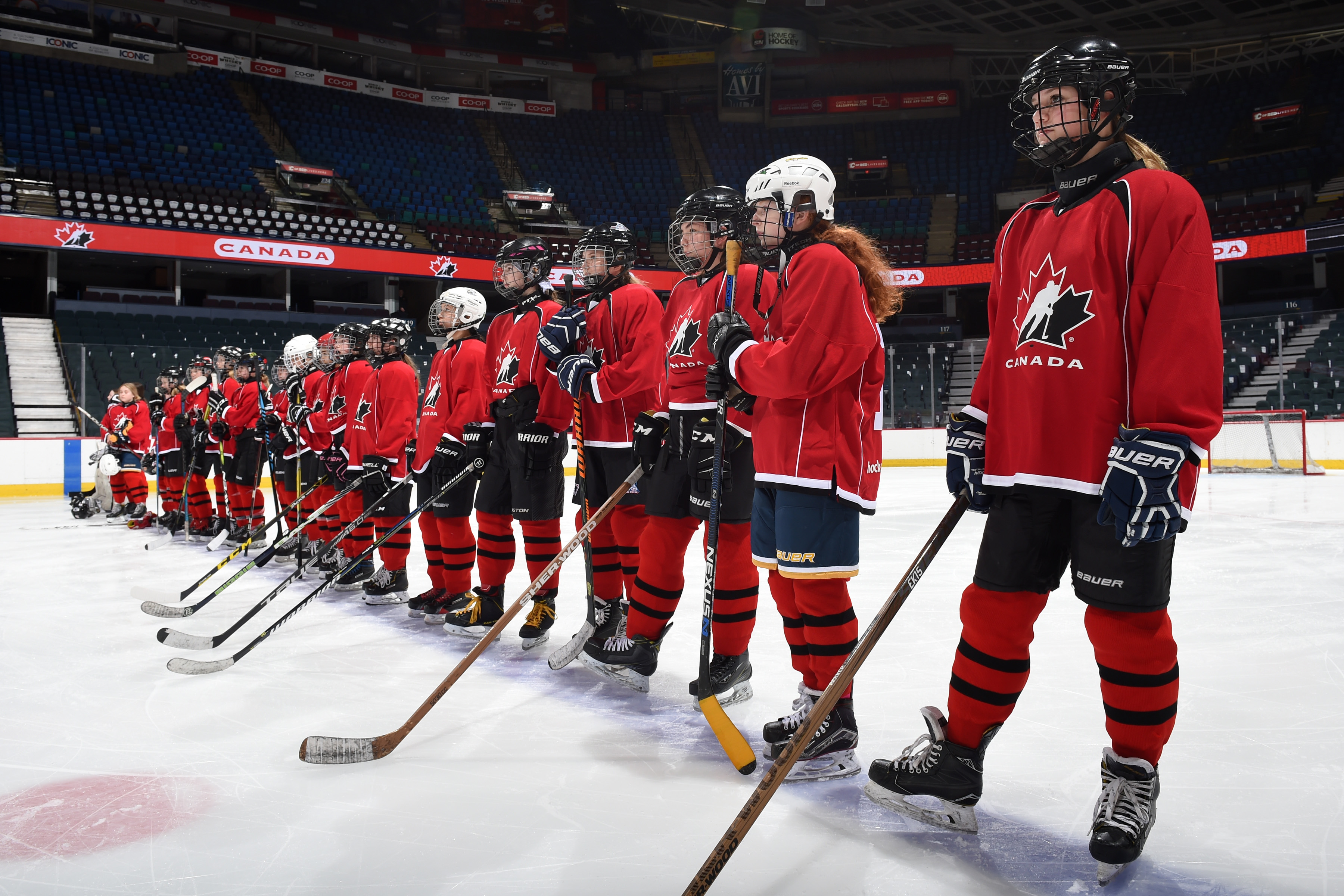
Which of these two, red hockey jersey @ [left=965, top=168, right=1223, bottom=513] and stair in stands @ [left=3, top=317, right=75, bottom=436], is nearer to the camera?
red hockey jersey @ [left=965, top=168, right=1223, bottom=513]

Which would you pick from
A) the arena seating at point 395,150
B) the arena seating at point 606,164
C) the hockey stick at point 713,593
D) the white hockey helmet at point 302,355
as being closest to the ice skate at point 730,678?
the hockey stick at point 713,593

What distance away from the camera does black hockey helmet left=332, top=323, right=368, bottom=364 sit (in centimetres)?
513

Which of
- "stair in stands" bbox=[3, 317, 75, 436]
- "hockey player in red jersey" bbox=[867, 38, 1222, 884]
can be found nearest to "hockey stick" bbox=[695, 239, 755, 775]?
"hockey player in red jersey" bbox=[867, 38, 1222, 884]

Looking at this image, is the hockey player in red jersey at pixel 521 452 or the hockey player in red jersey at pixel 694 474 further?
the hockey player in red jersey at pixel 521 452

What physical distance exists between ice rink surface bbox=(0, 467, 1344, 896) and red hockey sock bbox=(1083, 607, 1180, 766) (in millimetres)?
253

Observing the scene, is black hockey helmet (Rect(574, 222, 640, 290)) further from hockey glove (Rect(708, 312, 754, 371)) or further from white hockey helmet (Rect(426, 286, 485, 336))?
hockey glove (Rect(708, 312, 754, 371))

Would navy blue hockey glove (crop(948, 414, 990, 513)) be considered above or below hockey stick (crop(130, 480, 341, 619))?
above

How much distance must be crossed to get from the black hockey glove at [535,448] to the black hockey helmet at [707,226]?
3.50 feet

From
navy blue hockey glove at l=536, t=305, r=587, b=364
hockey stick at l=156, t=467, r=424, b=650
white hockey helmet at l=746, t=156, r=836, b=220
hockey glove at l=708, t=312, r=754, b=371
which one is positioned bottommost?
hockey stick at l=156, t=467, r=424, b=650

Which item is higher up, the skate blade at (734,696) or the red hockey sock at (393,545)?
the red hockey sock at (393,545)

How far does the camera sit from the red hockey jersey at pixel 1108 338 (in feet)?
4.96

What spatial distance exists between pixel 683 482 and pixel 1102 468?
4.45 feet

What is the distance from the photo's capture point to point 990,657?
1.74 meters

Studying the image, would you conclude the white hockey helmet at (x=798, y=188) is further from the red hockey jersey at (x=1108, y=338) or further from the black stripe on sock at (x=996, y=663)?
the black stripe on sock at (x=996, y=663)
